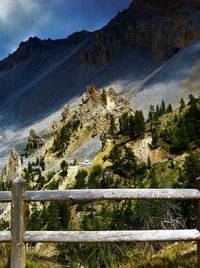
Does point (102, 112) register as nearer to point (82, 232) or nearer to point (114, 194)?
point (114, 194)

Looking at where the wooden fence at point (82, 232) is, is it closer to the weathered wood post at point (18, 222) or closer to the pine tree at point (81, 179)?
the weathered wood post at point (18, 222)

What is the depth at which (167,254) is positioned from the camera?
527 inches

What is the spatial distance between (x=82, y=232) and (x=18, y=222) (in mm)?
1477

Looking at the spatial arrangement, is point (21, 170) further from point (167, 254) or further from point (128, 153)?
point (167, 254)

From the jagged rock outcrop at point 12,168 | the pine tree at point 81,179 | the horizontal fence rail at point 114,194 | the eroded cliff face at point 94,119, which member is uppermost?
the eroded cliff face at point 94,119

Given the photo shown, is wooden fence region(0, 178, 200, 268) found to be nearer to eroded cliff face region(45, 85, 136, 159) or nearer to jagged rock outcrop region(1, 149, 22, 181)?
eroded cliff face region(45, 85, 136, 159)

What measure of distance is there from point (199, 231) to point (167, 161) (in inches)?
3688

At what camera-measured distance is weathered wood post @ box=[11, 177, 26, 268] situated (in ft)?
38.3

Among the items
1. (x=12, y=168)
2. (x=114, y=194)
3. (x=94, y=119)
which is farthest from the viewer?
(x=94, y=119)

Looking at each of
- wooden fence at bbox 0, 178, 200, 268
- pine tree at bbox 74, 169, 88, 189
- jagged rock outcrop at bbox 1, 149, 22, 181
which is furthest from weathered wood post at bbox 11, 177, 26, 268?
jagged rock outcrop at bbox 1, 149, 22, 181

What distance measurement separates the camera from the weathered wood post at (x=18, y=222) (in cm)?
1169

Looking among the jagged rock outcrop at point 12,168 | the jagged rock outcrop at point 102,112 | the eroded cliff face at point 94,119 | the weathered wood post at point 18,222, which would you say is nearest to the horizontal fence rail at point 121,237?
the weathered wood post at point 18,222

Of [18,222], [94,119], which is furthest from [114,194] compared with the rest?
[94,119]

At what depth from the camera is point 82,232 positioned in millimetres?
11789
